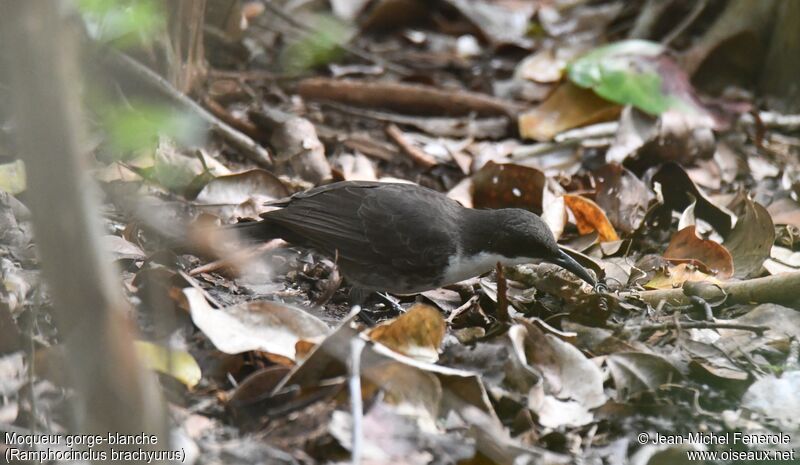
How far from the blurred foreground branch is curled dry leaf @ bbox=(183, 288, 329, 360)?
1.41 metres

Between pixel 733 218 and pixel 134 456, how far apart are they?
400cm

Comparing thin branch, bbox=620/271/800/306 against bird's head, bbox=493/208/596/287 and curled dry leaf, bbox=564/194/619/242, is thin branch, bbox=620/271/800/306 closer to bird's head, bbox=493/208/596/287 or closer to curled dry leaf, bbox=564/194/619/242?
bird's head, bbox=493/208/596/287

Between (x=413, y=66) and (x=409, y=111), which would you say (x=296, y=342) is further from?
(x=413, y=66)

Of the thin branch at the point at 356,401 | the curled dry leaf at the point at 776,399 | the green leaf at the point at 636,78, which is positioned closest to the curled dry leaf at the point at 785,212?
the green leaf at the point at 636,78

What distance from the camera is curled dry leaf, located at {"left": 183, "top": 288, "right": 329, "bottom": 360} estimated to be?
3.66m

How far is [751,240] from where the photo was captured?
499 centimetres

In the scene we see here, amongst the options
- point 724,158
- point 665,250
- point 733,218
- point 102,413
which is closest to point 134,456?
point 102,413

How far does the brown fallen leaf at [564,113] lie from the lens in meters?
6.84

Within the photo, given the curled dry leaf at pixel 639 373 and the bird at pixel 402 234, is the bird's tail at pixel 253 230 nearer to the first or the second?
the bird at pixel 402 234

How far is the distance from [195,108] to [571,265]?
8.38 feet

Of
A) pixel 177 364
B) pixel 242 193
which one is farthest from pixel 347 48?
pixel 177 364

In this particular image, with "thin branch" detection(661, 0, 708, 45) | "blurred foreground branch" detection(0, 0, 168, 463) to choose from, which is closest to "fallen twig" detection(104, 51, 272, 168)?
"blurred foreground branch" detection(0, 0, 168, 463)

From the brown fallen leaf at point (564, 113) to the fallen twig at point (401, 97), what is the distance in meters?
0.21

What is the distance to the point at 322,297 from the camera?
464cm
